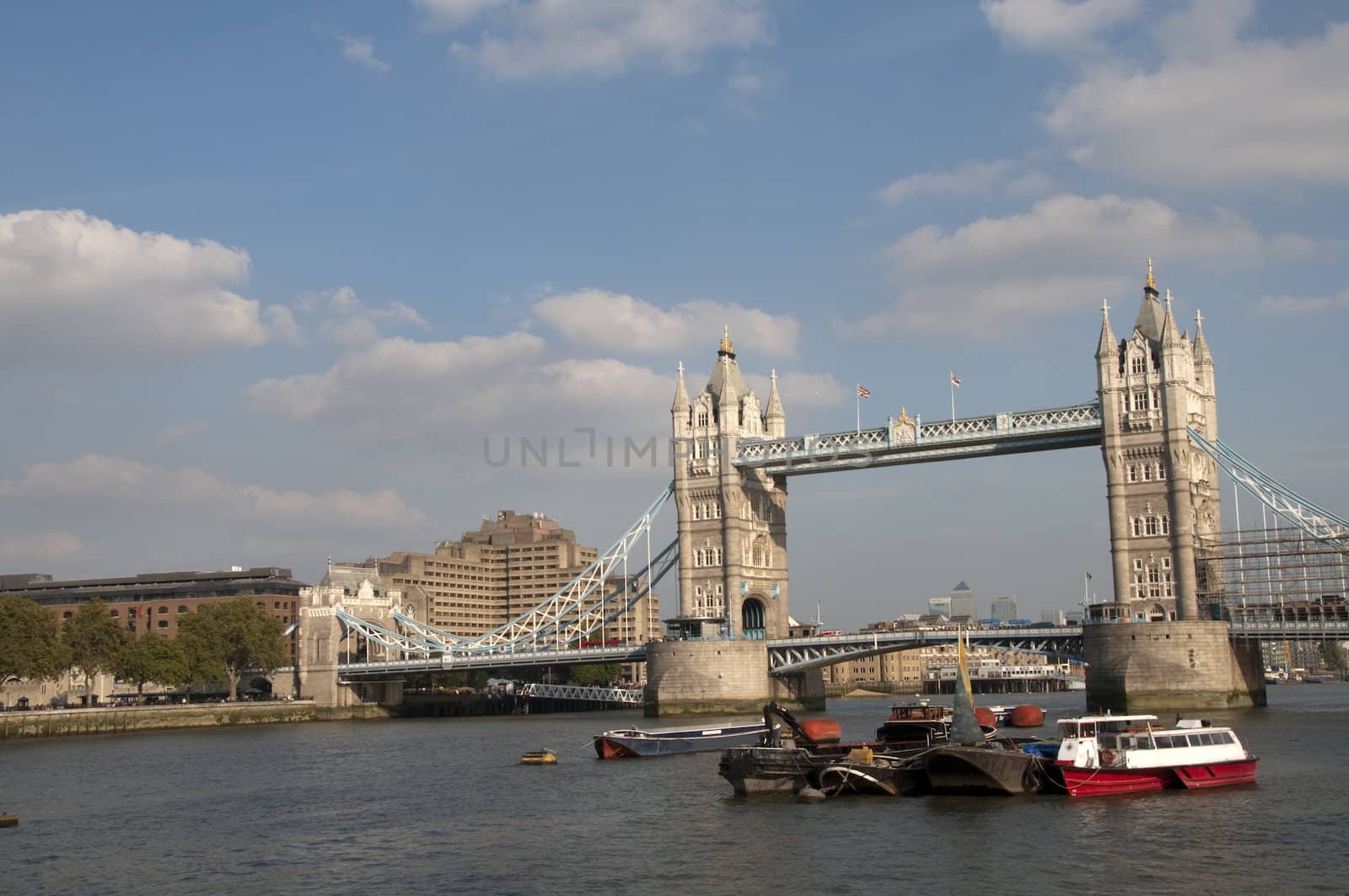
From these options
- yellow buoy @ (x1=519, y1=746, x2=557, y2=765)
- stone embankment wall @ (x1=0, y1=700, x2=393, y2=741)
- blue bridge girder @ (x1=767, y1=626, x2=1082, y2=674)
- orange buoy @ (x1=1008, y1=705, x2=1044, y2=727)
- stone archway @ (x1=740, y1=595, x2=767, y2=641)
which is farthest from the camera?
stone archway @ (x1=740, y1=595, x2=767, y2=641)

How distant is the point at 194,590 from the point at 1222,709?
12455cm

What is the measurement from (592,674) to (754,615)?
5471 centimetres

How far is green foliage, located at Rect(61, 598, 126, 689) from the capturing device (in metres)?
114

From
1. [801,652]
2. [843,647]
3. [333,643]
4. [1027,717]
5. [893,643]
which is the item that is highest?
[333,643]

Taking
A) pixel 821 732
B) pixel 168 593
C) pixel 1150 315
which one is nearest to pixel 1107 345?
pixel 1150 315

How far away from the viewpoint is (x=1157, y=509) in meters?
95.8

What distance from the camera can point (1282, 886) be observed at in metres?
33.9

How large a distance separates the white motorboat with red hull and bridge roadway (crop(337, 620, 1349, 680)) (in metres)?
39.7

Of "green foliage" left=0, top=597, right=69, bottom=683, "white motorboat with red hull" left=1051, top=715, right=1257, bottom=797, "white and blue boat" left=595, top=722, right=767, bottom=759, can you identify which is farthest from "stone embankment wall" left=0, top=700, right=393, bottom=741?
"white motorboat with red hull" left=1051, top=715, right=1257, bottom=797

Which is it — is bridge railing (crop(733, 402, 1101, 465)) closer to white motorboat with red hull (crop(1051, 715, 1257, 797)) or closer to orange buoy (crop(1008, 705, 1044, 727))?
orange buoy (crop(1008, 705, 1044, 727))

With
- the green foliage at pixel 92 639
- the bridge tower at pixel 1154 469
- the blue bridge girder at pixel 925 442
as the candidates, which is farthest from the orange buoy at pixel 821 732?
the green foliage at pixel 92 639

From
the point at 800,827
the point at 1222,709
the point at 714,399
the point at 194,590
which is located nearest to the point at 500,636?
the point at 714,399

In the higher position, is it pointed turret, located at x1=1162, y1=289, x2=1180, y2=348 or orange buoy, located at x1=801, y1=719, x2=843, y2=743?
pointed turret, located at x1=1162, y1=289, x2=1180, y2=348

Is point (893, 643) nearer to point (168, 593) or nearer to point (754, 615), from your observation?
point (754, 615)
